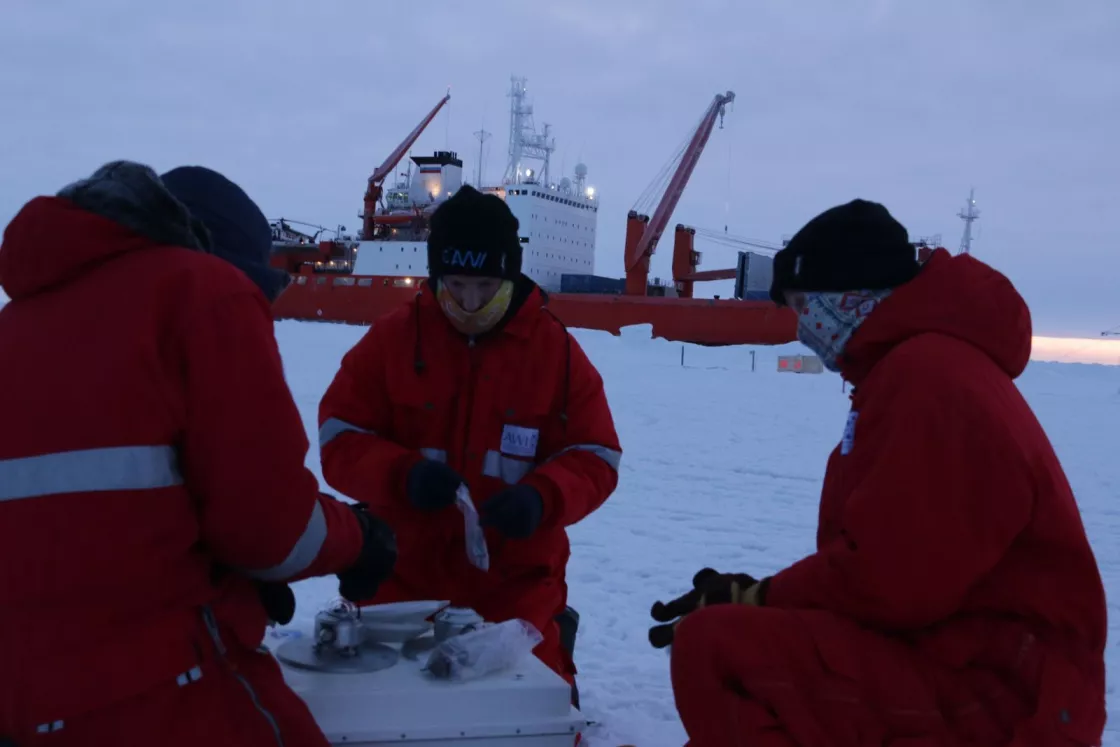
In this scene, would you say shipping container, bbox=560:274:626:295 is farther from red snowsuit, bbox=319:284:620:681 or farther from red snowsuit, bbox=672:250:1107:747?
red snowsuit, bbox=672:250:1107:747

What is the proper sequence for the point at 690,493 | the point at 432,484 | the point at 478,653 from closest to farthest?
the point at 478,653, the point at 432,484, the point at 690,493

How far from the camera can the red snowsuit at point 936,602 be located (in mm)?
1436

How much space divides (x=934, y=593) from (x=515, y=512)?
1.02m

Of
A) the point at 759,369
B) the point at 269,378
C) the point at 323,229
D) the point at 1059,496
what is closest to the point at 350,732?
the point at 269,378

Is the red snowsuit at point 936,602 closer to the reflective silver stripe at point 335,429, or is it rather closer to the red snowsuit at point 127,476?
the red snowsuit at point 127,476

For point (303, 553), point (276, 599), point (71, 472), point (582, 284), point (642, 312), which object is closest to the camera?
point (71, 472)

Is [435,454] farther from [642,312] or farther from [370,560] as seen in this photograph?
[642,312]

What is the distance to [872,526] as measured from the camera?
1482 millimetres

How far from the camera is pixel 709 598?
70.3 inches

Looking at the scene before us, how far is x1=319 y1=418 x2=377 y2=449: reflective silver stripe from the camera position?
8.07ft

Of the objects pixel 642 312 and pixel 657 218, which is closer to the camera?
pixel 642 312

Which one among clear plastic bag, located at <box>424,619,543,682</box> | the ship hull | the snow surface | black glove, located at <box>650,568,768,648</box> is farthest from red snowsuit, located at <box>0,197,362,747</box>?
the ship hull

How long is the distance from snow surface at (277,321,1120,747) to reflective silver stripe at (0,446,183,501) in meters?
1.76

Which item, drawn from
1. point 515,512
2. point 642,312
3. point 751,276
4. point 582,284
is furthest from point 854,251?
point 582,284
